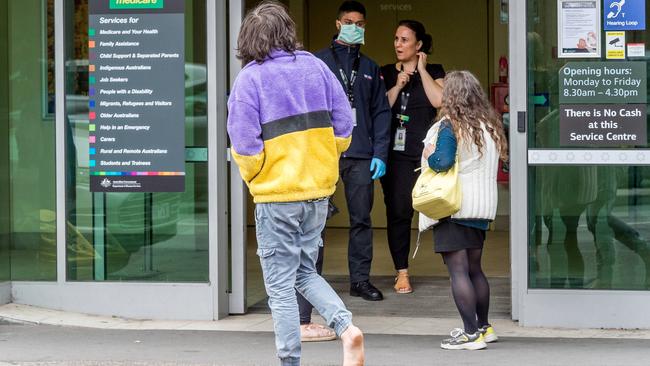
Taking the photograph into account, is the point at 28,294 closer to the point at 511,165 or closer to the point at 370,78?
the point at 370,78

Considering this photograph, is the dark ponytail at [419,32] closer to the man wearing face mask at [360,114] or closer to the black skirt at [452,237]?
the man wearing face mask at [360,114]

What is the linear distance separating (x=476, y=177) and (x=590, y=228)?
1.18 metres

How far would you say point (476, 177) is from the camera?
7133 millimetres

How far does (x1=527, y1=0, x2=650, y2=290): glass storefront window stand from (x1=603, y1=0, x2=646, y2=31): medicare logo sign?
3cm

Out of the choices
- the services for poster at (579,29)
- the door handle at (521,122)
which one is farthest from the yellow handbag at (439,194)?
the services for poster at (579,29)

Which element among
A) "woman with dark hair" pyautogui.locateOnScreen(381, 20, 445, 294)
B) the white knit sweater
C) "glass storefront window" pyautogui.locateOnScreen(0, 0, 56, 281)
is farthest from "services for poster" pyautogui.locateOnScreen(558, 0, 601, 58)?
"glass storefront window" pyautogui.locateOnScreen(0, 0, 56, 281)

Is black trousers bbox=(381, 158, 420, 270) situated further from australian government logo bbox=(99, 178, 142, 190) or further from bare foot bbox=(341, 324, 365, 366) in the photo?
bare foot bbox=(341, 324, 365, 366)

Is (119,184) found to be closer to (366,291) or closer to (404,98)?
(366,291)

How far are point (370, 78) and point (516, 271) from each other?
67.0 inches

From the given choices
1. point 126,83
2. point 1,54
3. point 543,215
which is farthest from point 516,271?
point 1,54

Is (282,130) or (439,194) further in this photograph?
(439,194)

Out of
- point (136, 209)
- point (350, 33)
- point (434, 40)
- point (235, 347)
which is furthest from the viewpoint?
point (434, 40)

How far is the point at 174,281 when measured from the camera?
836 cm

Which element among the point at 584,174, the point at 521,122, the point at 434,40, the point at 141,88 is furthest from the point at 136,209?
the point at 434,40
